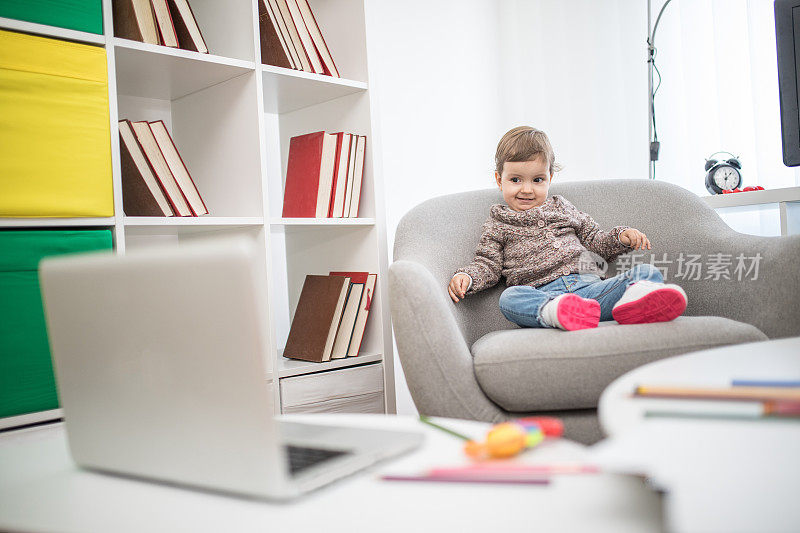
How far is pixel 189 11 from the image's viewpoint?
1.75 meters

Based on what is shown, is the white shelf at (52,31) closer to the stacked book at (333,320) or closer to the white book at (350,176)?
the white book at (350,176)

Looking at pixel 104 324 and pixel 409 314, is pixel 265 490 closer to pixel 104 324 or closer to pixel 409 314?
pixel 104 324

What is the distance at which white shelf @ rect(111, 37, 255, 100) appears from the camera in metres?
1.62

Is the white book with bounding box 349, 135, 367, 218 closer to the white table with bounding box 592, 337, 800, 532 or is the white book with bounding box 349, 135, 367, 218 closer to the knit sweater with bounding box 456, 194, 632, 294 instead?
the knit sweater with bounding box 456, 194, 632, 294

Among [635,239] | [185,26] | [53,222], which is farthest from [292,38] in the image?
[635,239]

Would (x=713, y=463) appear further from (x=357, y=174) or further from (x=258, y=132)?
(x=357, y=174)

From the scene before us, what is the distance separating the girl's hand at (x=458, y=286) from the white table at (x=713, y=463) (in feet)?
3.44

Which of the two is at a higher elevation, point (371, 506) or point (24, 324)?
point (24, 324)

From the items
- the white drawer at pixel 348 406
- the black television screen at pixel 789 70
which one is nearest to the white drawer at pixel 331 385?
the white drawer at pixel 348 406

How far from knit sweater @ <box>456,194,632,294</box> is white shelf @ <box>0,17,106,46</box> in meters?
1.01

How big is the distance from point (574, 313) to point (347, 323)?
2.27 ft

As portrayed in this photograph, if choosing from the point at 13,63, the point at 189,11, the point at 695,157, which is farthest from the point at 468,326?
the point at 695,157

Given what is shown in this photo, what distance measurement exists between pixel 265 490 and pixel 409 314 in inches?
34.6

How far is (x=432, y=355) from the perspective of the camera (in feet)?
4.66
